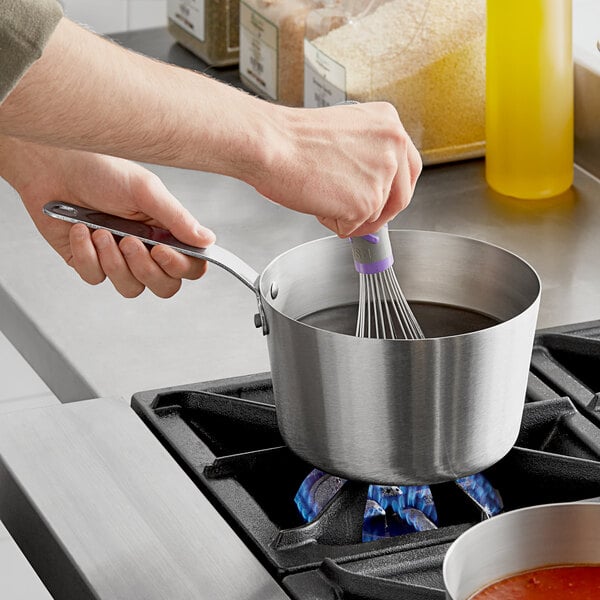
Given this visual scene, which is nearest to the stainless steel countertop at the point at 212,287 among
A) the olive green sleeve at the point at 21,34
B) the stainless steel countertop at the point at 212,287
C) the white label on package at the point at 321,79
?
the stainless steel countertop at the point at 212,287

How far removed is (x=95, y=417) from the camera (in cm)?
81

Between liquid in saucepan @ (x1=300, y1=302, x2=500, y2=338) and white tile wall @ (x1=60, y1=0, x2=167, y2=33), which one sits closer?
liquid in saucepan @ (x1=300, y1=302, x2=500, y2=338)

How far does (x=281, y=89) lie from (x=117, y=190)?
50cm

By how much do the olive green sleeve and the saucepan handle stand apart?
0.62 feet

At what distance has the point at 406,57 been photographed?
120 cm

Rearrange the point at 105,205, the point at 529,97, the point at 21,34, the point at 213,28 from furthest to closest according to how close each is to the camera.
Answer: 1. the point at 213,28
2. the point at 529,97
3. the point at 105,205
4. the point at 21,34

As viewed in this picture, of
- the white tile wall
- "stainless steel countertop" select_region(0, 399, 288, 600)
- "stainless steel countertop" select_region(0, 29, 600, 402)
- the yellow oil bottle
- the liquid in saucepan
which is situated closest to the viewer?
"stainless steel countertop" select_region(0, 399, 288, 600)

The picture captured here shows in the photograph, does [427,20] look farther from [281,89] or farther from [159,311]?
[159,311]

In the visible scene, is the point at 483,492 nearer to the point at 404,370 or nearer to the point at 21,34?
the point at 404,370

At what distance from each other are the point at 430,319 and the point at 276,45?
0.61 metres

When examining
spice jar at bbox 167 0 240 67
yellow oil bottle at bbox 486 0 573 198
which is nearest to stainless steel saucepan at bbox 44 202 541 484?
yellow oil bottle at bbox 486 0 573 198

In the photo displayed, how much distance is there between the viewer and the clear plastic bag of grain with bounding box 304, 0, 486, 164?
1.20 metres

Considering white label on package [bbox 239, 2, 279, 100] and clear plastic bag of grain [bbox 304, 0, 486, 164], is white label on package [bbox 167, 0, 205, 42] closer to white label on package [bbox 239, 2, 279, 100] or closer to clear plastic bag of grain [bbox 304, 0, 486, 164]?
white label on package [bbox 239, 2, 279, 100]

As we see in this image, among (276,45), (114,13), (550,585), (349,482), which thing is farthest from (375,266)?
(114,13)
